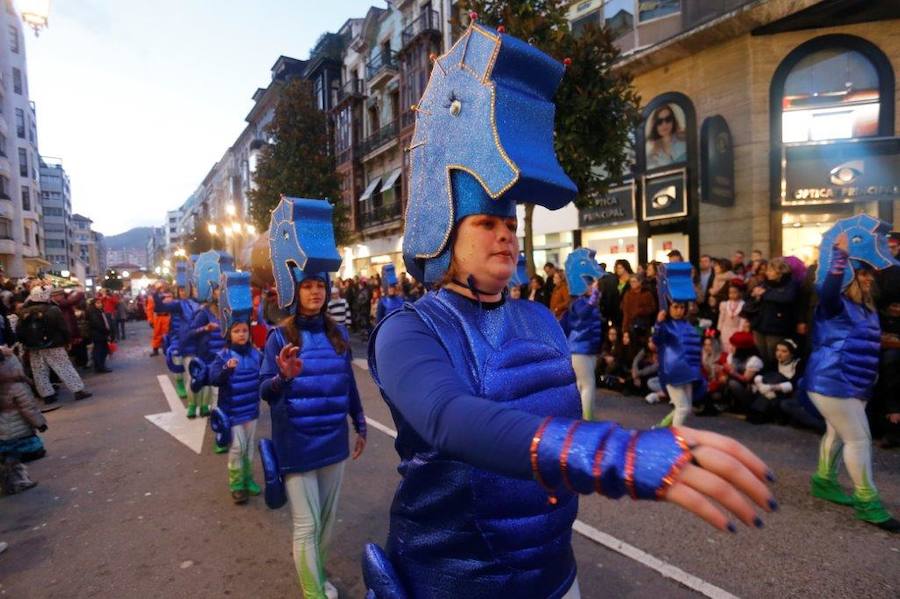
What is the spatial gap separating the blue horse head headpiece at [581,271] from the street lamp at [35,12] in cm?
751

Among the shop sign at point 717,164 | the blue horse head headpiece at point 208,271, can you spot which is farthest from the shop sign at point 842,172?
the blue horse head headpiece at point 208,271

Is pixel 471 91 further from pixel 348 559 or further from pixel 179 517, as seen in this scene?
pixel 179 517

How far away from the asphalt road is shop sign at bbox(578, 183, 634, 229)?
10.5 m

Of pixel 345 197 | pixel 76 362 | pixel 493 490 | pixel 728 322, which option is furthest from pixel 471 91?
pixel 345 197

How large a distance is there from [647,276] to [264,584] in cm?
781

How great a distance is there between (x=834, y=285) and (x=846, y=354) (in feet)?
Answer: 1.82

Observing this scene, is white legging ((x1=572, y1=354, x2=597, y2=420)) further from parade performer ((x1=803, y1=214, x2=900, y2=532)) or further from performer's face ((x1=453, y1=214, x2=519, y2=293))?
performer's face ((x1=453, y1=214, x2=519, y2=293))

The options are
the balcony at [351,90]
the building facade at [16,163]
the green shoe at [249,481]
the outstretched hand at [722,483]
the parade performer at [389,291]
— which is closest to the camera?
the outstretched hand at [722,483]

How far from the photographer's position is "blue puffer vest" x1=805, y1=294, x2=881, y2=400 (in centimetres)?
407

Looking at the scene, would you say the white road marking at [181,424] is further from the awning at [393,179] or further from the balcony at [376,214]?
the balcony at [376,214]

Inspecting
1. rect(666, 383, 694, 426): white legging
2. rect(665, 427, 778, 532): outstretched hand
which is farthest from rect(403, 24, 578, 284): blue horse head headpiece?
rect(666, 383, 694, 426): white legging

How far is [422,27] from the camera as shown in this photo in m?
26.2

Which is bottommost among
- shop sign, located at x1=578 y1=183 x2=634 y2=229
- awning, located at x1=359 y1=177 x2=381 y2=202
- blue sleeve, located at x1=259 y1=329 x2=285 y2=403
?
blue sleeve, located at x1=259 y1=329 x2=285 y2=403

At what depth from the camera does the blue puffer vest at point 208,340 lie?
6.62 metres
